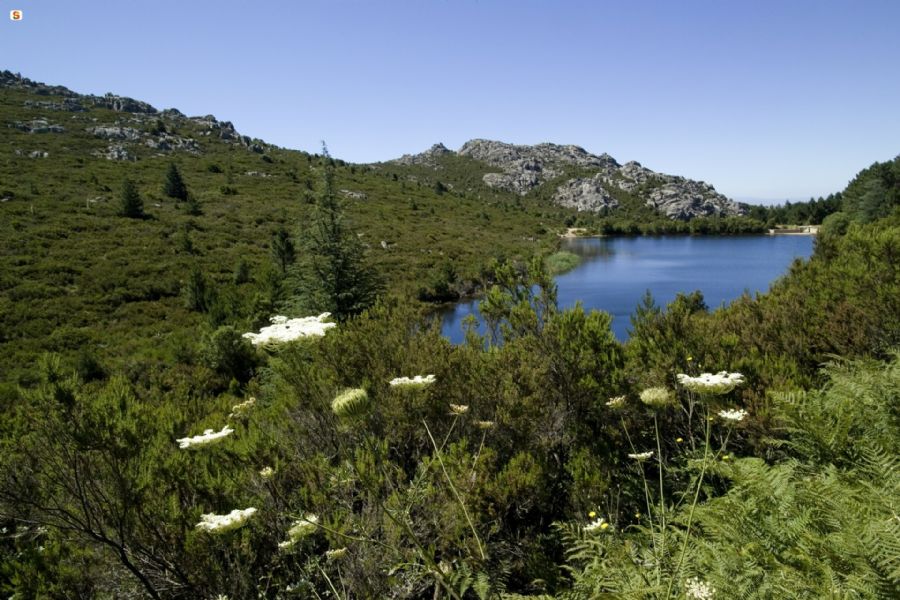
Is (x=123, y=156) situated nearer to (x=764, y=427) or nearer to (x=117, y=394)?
(x=117, y=394)

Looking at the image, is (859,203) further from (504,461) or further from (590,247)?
(504,461)

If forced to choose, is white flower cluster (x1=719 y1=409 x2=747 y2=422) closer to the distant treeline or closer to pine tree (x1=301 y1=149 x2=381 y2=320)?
pine tree (x1=301 y1=149 x2=381 y2=320)

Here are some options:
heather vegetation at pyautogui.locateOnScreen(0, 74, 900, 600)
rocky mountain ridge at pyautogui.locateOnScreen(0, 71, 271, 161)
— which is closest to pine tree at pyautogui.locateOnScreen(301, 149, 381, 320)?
heather vegetation at pyautogui.locateOnScreen(0, 74, 900, 600)

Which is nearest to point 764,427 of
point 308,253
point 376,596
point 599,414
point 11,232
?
point 599,414

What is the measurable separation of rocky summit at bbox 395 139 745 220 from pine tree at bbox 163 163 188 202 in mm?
108379

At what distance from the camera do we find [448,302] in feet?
129

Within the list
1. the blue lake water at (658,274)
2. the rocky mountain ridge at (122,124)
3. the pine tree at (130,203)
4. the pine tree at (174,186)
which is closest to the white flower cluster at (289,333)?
the blue lake water at (658,274)

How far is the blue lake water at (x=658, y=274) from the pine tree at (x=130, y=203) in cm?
2971

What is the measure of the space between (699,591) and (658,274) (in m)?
52.8

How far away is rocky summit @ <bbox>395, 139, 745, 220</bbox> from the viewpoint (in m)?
130

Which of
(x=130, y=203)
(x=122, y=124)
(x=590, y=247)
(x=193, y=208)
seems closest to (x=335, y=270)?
(x=130, y=203)

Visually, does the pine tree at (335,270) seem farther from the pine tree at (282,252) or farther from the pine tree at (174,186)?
the pine tree at (174,186)

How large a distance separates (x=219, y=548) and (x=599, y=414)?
4496 millimetres

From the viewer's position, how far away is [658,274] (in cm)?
4922
